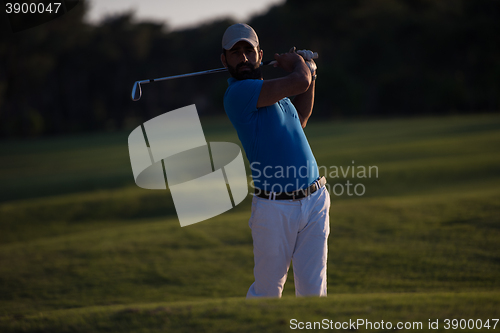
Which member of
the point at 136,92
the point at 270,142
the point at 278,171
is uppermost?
the point at 136,92

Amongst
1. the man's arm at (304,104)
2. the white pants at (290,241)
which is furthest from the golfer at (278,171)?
the man's arm at (304,104)

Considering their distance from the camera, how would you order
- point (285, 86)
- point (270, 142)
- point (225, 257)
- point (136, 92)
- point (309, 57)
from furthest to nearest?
point (225, 257)
point (136, 92)
point (309, 57)
point (270, 142)
point (285, 86)

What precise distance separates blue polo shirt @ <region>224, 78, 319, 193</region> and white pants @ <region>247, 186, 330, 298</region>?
11cm

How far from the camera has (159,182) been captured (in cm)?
1155

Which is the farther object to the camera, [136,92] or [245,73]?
[136,92]

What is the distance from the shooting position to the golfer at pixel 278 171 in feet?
9.27

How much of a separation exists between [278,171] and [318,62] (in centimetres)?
4642

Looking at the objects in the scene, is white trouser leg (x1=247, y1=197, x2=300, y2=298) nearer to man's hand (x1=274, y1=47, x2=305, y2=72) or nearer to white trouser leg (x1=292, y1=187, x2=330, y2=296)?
white trouser leg (x1=292, y1=187, x2=330, y2=296)

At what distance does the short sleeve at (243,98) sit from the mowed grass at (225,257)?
1.02 m

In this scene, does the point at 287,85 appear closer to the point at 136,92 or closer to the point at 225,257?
the point at 136,92

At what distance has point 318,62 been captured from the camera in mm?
47781

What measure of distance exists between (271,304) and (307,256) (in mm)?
542

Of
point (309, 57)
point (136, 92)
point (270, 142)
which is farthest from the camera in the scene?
point (136, 92)

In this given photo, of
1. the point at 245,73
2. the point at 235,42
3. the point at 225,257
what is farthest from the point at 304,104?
the point at 225,257
